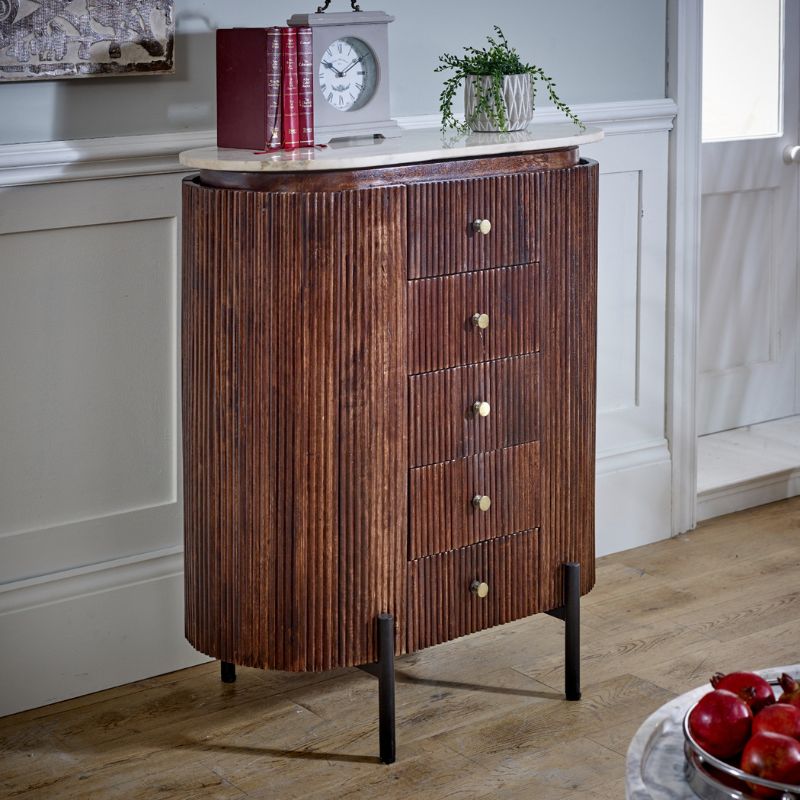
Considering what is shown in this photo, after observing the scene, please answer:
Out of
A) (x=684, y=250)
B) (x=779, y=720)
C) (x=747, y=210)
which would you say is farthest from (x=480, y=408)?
(x=747, y=210)

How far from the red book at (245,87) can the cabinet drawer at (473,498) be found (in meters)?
0.64

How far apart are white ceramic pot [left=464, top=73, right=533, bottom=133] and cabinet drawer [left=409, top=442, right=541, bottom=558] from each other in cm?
59

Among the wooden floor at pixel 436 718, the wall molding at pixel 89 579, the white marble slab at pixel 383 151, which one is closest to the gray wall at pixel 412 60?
the white marble slab at pixel 383 151

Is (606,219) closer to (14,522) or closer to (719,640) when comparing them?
(719,640)

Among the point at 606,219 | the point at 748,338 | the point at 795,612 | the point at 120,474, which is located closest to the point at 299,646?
the point at 120,474

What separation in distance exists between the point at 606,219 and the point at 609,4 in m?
0.49

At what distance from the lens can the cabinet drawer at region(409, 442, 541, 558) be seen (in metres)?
2.19

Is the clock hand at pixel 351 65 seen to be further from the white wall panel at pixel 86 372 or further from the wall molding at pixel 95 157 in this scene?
the white wall panel at pixel 86 372

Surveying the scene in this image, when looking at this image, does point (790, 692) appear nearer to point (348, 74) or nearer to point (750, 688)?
→ point (750, 688)

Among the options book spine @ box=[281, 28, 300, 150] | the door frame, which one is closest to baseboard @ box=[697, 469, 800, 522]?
the door frame

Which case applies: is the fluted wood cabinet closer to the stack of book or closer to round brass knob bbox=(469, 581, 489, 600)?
round brass knob bbox=(469, 581, 489, 600)

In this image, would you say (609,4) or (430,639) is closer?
(430,639)

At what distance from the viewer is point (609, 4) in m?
2.97

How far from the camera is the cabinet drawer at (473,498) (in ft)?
7.18
